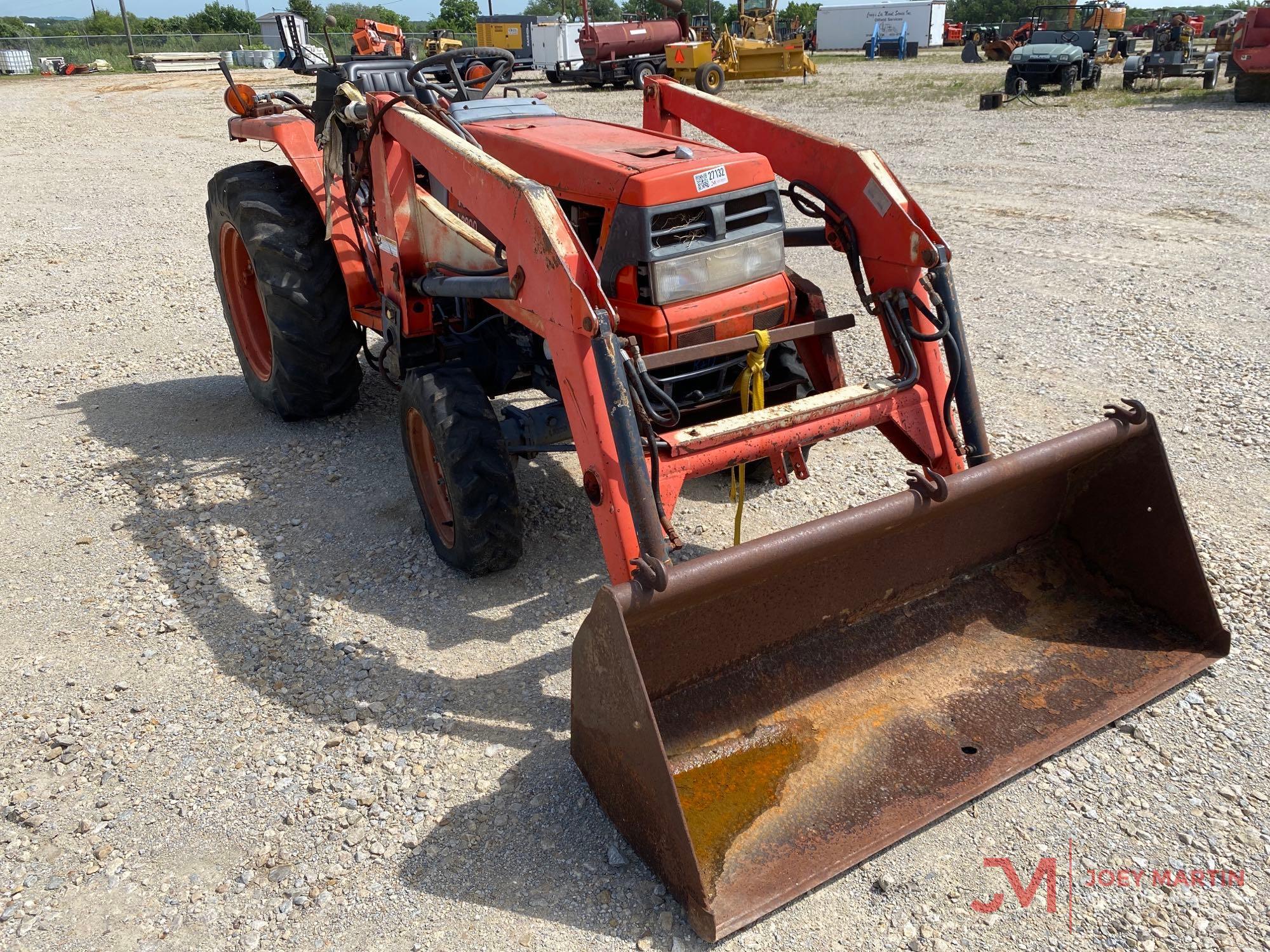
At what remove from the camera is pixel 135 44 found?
4831cm

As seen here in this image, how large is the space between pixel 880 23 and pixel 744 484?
45122 mm

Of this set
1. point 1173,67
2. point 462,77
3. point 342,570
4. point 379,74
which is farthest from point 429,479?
point 1173,67

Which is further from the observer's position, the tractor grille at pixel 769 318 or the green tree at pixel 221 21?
the green tree at pixel 221 21

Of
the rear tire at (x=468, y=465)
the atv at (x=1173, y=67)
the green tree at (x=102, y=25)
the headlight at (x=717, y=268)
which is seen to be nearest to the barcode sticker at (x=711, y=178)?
the headlight at (x=717, y=268)

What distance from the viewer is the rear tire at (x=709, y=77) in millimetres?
22188

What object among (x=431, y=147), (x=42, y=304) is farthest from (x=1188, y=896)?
(x=42, y=304)

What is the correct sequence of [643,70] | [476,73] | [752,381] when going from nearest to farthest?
1. [752,381]
2. [476,73]
3. [643,70]

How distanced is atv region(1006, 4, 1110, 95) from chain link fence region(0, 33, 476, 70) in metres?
24.1

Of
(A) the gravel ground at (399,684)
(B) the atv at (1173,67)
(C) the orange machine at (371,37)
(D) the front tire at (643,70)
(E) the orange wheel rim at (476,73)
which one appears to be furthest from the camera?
(D) the front tire at (643,70)

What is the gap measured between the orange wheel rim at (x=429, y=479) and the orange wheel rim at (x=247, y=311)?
1916 mm

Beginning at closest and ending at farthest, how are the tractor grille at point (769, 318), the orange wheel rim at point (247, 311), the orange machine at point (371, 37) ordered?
the tractor grille at point (769, 318), the orange wheel rim at point (247, 311), the orange machine at point (371, 37)

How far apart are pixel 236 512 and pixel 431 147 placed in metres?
2.02

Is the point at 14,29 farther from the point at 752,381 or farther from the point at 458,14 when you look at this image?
the point at 752,381

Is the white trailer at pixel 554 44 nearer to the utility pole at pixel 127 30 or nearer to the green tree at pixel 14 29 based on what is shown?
the utility pole at pixel 127 30
